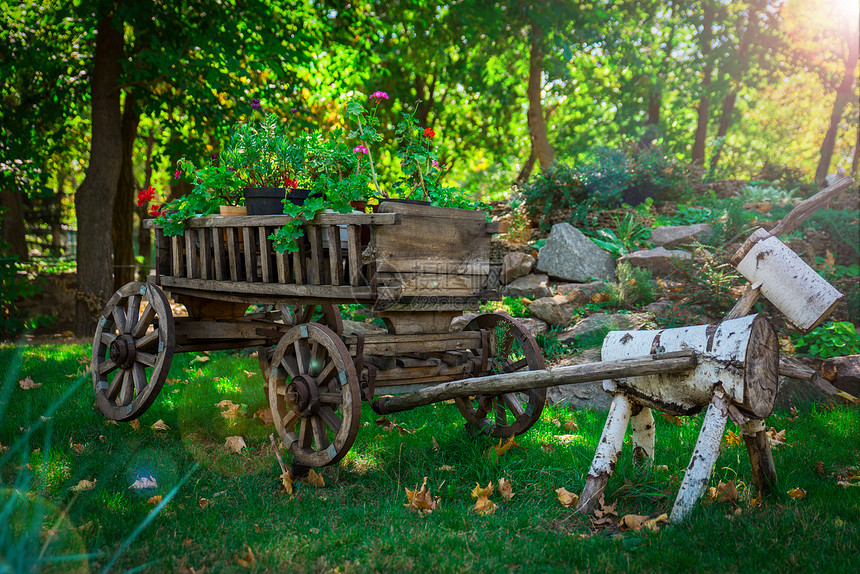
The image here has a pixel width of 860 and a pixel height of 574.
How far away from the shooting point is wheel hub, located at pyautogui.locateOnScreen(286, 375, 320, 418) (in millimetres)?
3695

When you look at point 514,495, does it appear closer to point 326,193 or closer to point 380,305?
point 380,305

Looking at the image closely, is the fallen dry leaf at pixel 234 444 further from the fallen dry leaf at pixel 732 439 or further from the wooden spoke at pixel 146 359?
the fallen dry leaf at pixel 732 439

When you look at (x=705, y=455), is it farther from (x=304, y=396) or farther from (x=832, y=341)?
(x=832, y=341)

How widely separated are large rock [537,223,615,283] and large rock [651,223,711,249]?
2.68ft

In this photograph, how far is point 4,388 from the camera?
5.71 m

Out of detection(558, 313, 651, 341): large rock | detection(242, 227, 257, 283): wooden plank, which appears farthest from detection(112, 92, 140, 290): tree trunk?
detection(558, 313, 651, 341): large rock

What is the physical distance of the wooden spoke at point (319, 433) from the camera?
12.1 feet

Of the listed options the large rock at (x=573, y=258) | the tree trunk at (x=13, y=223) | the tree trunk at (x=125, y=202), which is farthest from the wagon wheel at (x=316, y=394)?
the tree trunk at (x=13, y=223)

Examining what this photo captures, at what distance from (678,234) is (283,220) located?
6228mm

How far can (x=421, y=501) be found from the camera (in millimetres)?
3432

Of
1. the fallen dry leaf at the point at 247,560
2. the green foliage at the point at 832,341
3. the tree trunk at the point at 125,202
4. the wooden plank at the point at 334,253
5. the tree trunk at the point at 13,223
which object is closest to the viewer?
the fallen dry leaf at the point at 247,560

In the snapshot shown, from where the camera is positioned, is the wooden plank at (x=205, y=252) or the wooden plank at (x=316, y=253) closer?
the wooden plank at (x=316, y=253)

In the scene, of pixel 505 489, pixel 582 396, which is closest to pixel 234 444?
pixel 505 489

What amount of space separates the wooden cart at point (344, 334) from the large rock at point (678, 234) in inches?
182
